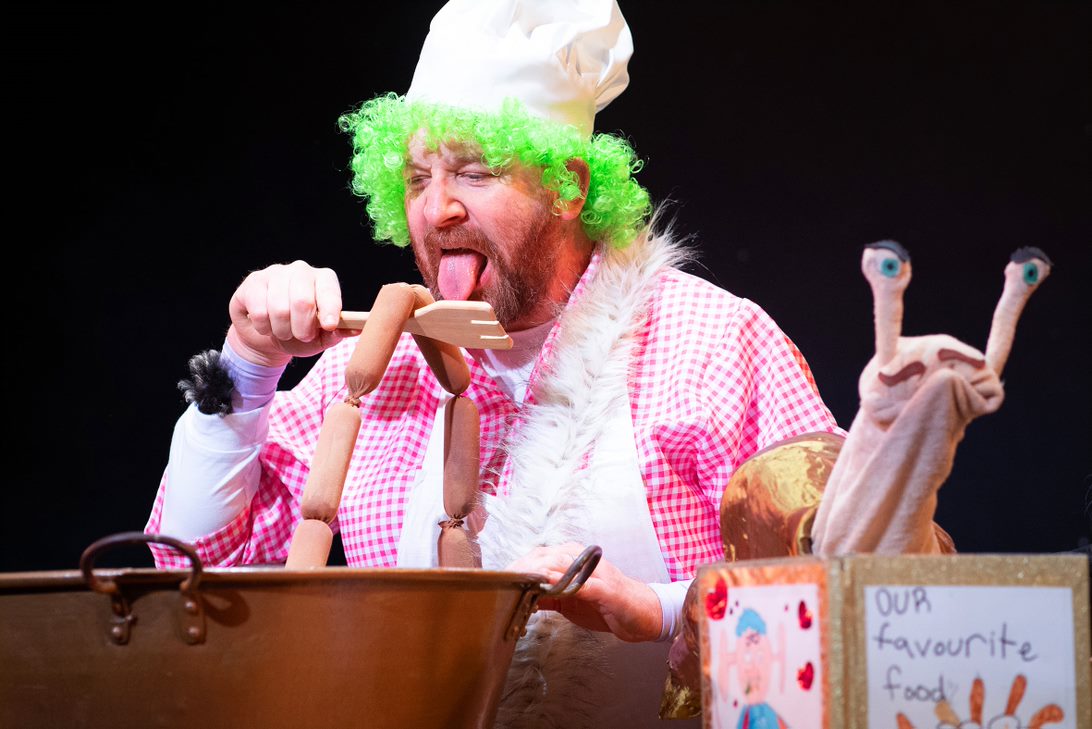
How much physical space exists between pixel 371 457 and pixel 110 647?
75 cm

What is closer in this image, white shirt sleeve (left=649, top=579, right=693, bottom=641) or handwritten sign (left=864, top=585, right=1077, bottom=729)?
handwritten sign (left=864, top=585, right=1077, bottom=729)

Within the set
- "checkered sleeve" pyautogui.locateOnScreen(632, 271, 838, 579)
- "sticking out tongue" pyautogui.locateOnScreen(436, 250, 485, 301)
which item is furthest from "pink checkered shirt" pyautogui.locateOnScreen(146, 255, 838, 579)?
"sticking out tongue" pyautogui.locateOnScreen(436, 250, 485, 301)

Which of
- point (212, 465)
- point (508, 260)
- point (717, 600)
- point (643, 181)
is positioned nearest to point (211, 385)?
point (212, 465)

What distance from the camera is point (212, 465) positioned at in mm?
1329

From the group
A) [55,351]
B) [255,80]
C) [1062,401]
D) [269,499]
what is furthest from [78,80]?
[1062,401]

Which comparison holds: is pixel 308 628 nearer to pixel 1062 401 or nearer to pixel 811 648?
pixel 811 648

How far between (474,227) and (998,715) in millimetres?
898

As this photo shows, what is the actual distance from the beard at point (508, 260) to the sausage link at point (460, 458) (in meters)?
0.36

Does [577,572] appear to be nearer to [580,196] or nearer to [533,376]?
[533,376]

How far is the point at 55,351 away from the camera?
2.04 meters

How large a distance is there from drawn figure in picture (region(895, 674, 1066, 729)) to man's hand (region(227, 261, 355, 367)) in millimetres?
668

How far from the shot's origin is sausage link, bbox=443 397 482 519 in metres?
1.01

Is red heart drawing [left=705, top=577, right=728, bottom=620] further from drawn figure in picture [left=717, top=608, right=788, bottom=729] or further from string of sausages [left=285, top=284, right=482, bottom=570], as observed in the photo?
string of sausages [left=285, top=284, right=482, bottom=570]

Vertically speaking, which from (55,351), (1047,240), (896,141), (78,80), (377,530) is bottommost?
(377,530)
